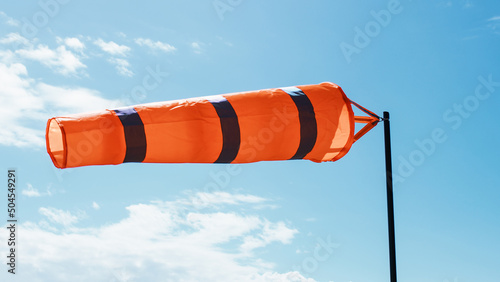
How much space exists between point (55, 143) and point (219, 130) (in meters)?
1.42

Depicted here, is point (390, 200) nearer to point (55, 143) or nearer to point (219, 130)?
point (219, 130)

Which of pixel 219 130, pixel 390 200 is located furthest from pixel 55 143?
pixel 390 200

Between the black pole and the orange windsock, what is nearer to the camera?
the orange windsock

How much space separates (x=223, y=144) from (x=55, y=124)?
1463mm

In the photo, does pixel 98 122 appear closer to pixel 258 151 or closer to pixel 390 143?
pixel 258 151

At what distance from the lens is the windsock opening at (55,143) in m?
4.19

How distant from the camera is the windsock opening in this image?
419 cm

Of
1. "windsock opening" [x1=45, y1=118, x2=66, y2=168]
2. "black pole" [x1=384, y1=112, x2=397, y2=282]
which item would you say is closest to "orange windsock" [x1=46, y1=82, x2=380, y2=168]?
"windsock opening" [x1=45, y1=118, x2=66, y2=168]

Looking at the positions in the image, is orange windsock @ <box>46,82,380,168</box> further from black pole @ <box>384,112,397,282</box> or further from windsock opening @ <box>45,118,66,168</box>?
black pole @ <box>384,112,397,282</box>

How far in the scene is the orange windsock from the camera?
4172 millimetres

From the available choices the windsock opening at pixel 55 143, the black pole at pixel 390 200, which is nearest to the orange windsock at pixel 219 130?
the windsock opening at pixel 55 143

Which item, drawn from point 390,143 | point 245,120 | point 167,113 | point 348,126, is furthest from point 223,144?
point 390,143

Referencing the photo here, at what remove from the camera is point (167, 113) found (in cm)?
439

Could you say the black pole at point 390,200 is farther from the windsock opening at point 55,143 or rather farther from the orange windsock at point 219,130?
the windsock opening at point 55,143
